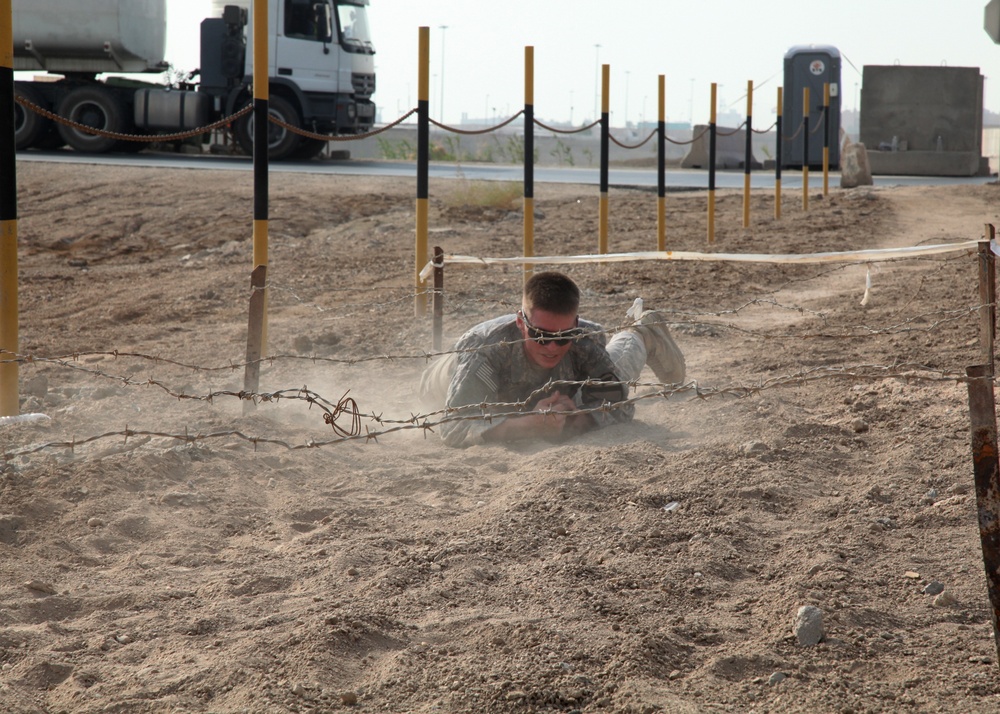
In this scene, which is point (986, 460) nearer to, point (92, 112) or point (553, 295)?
point (553, 295)

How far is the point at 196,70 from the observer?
1900 centimetres

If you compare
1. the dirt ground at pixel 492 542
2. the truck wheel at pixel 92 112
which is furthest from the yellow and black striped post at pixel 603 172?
the truck wheel at pixel 92 112

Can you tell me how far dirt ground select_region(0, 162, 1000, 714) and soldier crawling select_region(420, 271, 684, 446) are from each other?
112mm

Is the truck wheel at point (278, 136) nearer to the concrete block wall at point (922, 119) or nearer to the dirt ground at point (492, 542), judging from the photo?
the dirt ground at point (492, 542)

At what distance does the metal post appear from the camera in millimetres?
4141

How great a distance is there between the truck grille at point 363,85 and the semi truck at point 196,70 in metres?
0.02

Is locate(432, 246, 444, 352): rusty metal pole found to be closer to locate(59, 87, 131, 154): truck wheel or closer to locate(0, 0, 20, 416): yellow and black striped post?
locate(0, 0, 20, 416): yellow and black striped post

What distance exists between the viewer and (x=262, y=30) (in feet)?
15.9

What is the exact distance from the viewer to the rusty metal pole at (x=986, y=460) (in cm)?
209

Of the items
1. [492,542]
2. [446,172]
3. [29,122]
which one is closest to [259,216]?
[492,542]

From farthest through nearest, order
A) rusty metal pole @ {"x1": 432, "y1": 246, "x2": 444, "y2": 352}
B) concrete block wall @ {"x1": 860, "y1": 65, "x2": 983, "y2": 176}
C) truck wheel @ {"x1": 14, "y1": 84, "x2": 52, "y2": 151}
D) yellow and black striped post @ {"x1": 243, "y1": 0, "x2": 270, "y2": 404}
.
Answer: concrete block wall @ {"x1": 860, "y1": 65, "x2": 983, "y2": 176} < truck wheel @ {"x1": 14, "y1": 84, "x2": 52, "y2": 151} < rusty metal pole @ {"x1": 432, "y1": 246, "x2": 444, "y2": 352} < yellow and black striped post @ {"x1": 243, "y1": 0, "x2": 270, "y2": 404}

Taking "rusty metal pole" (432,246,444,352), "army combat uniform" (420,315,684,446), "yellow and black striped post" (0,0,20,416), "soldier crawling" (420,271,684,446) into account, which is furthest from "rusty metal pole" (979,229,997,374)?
"yellow and black striped post" (0,0,20,416)

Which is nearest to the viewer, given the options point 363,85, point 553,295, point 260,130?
point 553,295

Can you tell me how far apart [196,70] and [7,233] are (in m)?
16.0
